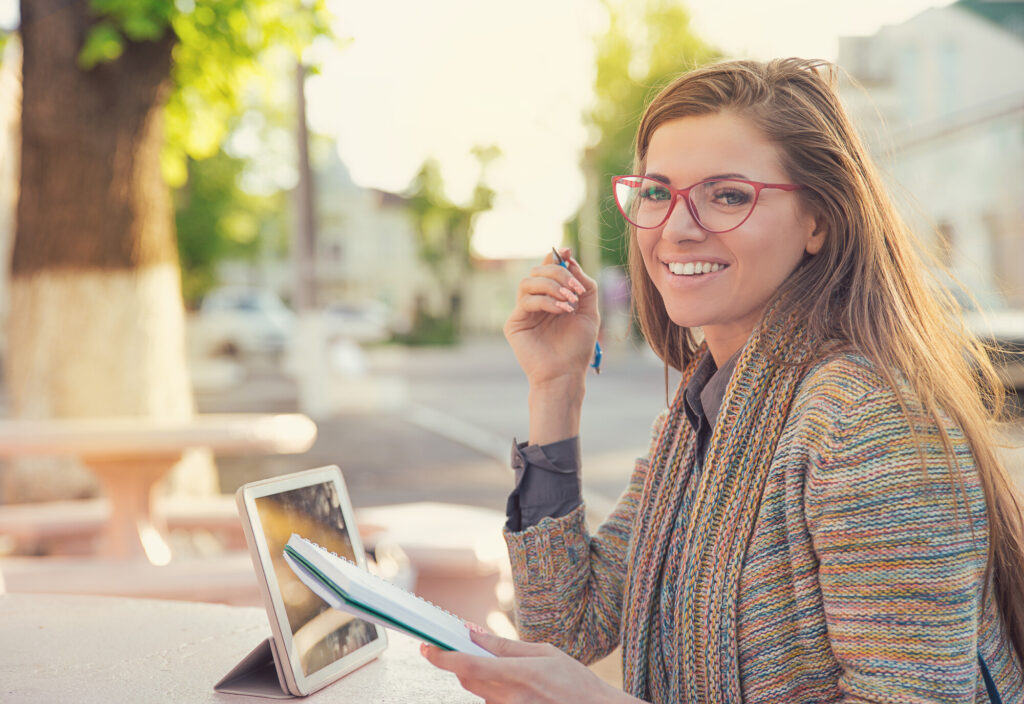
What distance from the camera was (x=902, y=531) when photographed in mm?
1208

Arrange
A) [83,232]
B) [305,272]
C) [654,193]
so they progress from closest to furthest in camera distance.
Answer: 1. [654,193]
2. [83,232]
3. [305,272]

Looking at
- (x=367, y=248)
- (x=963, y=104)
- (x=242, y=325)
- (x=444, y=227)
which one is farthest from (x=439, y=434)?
(x=367, y=248)

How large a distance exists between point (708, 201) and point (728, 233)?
6cm

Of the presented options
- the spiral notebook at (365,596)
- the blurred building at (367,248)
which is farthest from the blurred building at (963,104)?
the blurred building at (367,248)

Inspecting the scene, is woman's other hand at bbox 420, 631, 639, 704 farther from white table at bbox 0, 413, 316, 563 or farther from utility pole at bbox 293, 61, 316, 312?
utility pole at bbox 293, 61, 316, 312

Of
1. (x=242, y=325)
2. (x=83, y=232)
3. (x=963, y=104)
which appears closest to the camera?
(x=83, y=232)

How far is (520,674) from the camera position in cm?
116

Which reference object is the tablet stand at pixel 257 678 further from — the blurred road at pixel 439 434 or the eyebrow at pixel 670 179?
the blurred road at pixel 439 434

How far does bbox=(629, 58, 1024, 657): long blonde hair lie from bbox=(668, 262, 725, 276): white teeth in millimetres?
114

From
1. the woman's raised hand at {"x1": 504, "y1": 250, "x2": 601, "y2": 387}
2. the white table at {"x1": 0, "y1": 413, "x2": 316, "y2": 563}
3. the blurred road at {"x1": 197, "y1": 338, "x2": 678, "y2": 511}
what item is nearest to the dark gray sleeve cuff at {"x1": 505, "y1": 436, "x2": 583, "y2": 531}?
the woman's raised hand at {"x1": 504, "y1": 250, "x2": 601, "y2": 387}

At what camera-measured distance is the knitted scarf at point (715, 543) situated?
4.52 ft

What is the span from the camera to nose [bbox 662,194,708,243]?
5.11 feet

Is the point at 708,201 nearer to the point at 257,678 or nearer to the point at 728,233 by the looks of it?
the point at 728,233

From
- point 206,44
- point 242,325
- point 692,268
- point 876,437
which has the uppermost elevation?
point 206,44
